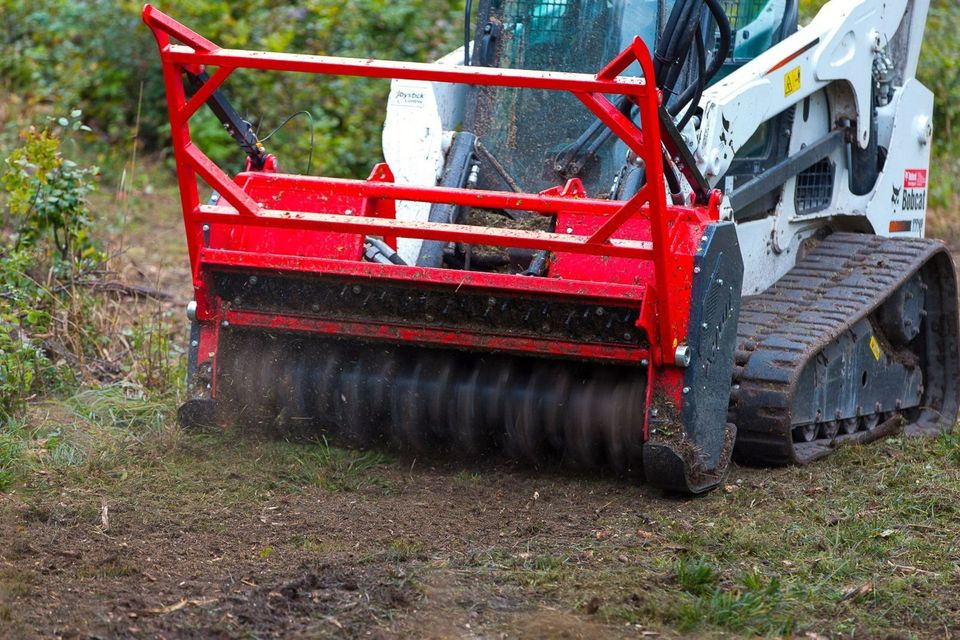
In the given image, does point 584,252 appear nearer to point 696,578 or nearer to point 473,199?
point 473,199

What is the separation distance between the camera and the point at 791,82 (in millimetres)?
5477

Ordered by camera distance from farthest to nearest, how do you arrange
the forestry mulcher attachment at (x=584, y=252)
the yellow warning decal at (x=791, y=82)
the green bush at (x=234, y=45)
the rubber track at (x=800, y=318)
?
the green bush at (x=234, y=45) < the yellow warning decal at (x=791, y=82) < the rubber track at (x=800, y=318) < the forestry mulcher attachment at (x=584, y=252)

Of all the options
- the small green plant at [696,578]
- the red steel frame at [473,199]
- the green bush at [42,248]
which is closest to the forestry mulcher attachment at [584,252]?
the red steel frame at [473,199]

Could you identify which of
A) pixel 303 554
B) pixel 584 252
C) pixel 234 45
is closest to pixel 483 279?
pixel 584 252

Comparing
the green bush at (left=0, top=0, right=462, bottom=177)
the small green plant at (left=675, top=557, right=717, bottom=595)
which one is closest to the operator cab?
the small green plant at (left=675, top=557, right=717, bottom=595)

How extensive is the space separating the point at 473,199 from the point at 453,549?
115 cm

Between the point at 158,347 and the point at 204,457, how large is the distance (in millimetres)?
1224

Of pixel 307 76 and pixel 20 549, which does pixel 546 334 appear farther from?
pixel 307 76

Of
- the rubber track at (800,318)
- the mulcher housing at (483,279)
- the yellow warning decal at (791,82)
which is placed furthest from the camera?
the yellow warning decal at (791,82)

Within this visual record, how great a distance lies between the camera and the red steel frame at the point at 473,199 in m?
4.07

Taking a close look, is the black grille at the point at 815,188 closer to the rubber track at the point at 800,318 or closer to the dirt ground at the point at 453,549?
the rubber track at the point at 800,318

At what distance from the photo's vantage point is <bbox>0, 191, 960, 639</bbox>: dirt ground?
11.5 feet

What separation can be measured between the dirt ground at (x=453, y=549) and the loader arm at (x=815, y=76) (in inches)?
50.3

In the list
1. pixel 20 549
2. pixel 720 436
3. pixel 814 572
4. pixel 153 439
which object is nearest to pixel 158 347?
pixel 153 439
